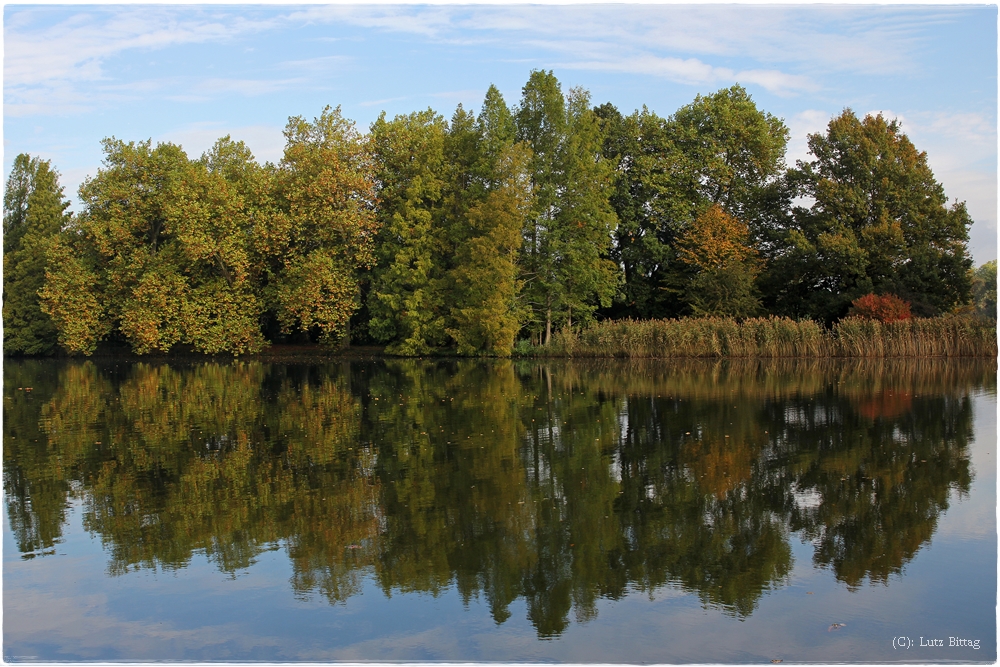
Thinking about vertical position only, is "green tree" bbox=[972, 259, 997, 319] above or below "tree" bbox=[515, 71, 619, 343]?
below

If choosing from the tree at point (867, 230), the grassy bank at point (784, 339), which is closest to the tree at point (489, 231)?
the grassy bank at point (784, 339)

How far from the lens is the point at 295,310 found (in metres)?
38.6

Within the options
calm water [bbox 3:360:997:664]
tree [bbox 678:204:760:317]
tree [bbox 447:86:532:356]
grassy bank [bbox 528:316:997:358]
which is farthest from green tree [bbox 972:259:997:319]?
calm water [bbox 3:360:997:664]

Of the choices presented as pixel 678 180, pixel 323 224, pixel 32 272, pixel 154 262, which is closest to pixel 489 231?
pixel 323 224

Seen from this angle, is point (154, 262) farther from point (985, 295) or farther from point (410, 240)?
point (985, 295)

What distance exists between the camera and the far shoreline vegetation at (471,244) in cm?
3694

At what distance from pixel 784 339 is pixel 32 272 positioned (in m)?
34.3

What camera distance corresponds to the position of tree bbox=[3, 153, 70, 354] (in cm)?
4269

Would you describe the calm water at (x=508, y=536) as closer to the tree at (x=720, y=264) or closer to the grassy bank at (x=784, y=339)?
the grassy bank at (x=784, y=339)

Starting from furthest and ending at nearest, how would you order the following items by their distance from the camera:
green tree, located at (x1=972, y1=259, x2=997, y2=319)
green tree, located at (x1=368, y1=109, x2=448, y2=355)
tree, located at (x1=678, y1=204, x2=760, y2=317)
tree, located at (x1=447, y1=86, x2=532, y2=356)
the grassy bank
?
green tree, located at (x1=368, y1=109, x2=448, y2=355), tree, located at (x1=678, y1=204, x2=760, y2=317), tree, located at (x1=447, y1=86, x2=532, y2=356), green tree, located at (x1=972, y1=259, x2=997, y2=319), the grassy bank

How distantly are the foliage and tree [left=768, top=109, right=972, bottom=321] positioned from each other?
2.43 meters

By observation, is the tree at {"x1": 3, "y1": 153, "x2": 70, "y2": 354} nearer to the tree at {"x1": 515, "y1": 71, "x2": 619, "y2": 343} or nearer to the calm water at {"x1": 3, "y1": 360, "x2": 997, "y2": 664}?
the tree at {"x1": 515, "y1": 71, "x2": 619, "y2": 343}

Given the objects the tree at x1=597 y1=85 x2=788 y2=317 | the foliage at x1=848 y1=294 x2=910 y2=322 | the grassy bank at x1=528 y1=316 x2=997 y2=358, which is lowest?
the grassy bank at x1=528 y1=316 x2=997 y2=358

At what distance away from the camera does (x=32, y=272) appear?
141 ft
